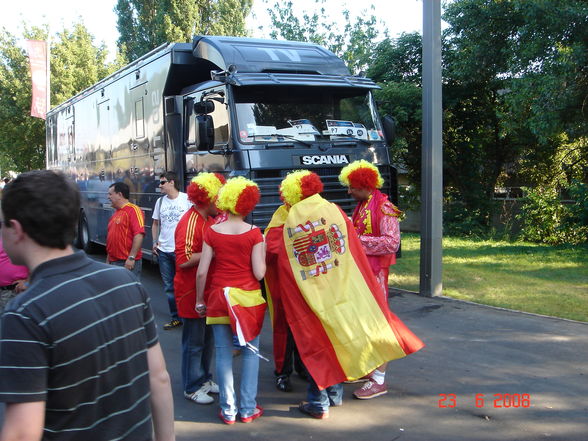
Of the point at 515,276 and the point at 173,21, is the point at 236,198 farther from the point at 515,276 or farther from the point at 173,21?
the point at 173,21

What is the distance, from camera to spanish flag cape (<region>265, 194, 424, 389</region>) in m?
4.43

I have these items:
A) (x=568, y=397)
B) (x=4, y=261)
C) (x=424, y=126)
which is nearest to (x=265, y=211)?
(x=424, y=126)

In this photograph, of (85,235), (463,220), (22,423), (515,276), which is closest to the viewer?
(22,423)

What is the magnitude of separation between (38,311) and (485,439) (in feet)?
11.1

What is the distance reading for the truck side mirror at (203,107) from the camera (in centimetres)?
824

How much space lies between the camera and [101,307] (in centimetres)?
190

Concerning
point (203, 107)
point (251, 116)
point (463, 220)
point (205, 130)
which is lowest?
point (463, 220)

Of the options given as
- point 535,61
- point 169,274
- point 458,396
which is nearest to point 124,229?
point 169,274

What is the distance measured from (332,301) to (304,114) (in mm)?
4401

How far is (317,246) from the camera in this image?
14.8ft

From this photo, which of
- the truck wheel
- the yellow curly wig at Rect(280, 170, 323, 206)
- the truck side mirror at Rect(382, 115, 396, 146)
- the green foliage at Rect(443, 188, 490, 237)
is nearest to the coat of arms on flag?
the yellow curly wig at Rect(280, 170, 323, 206)

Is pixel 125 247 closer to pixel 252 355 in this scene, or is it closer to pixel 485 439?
pixel 252 355

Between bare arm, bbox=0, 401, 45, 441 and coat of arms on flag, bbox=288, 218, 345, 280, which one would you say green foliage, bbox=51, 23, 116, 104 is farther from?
Answer: bare arm, bbox=0, 401, 45, 441
